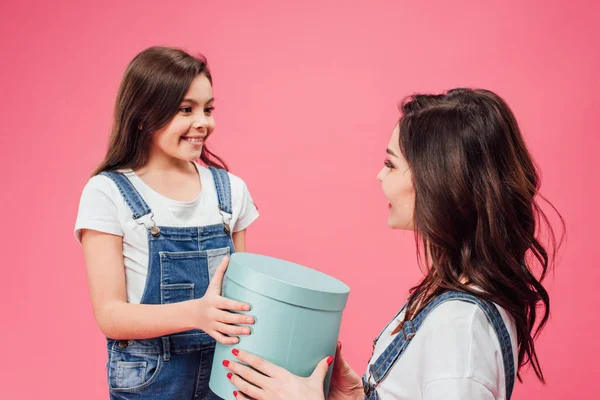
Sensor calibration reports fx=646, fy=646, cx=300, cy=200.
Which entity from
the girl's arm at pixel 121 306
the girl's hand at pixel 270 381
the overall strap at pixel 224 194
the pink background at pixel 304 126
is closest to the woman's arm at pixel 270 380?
the girl's hand at pixel 270 381

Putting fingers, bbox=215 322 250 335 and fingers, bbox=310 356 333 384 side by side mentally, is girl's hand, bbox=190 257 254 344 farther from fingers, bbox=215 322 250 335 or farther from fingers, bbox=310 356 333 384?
fingers, bbox=310 356 333 384

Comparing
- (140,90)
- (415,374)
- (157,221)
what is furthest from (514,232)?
(140,90)

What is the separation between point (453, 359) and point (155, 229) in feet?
2.64

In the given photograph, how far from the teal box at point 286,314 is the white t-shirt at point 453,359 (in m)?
0.17

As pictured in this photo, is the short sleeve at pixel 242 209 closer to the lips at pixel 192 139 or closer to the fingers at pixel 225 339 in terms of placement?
the lips at pixel 192 139

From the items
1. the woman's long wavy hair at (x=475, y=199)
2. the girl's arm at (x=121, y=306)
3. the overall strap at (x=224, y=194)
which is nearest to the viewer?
the woman's long wavy hair at (x=475, y=199)

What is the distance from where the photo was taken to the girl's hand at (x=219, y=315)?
116 centimetres

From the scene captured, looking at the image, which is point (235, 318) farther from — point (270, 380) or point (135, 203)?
point (135, 203)

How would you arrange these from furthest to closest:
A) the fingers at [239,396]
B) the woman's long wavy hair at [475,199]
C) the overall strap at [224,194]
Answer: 1. the overall strap at [224,194]
2. the fingers at [239,396]
3. the woman's long wavy hair at [475,199]

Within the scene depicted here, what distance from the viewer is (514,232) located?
3.65 feet

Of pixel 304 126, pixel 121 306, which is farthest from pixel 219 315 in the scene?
pixel 304 126

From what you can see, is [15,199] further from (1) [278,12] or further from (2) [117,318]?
(2) [117,318]

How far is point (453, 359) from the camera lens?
0.93m

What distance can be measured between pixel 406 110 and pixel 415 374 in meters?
0.49
